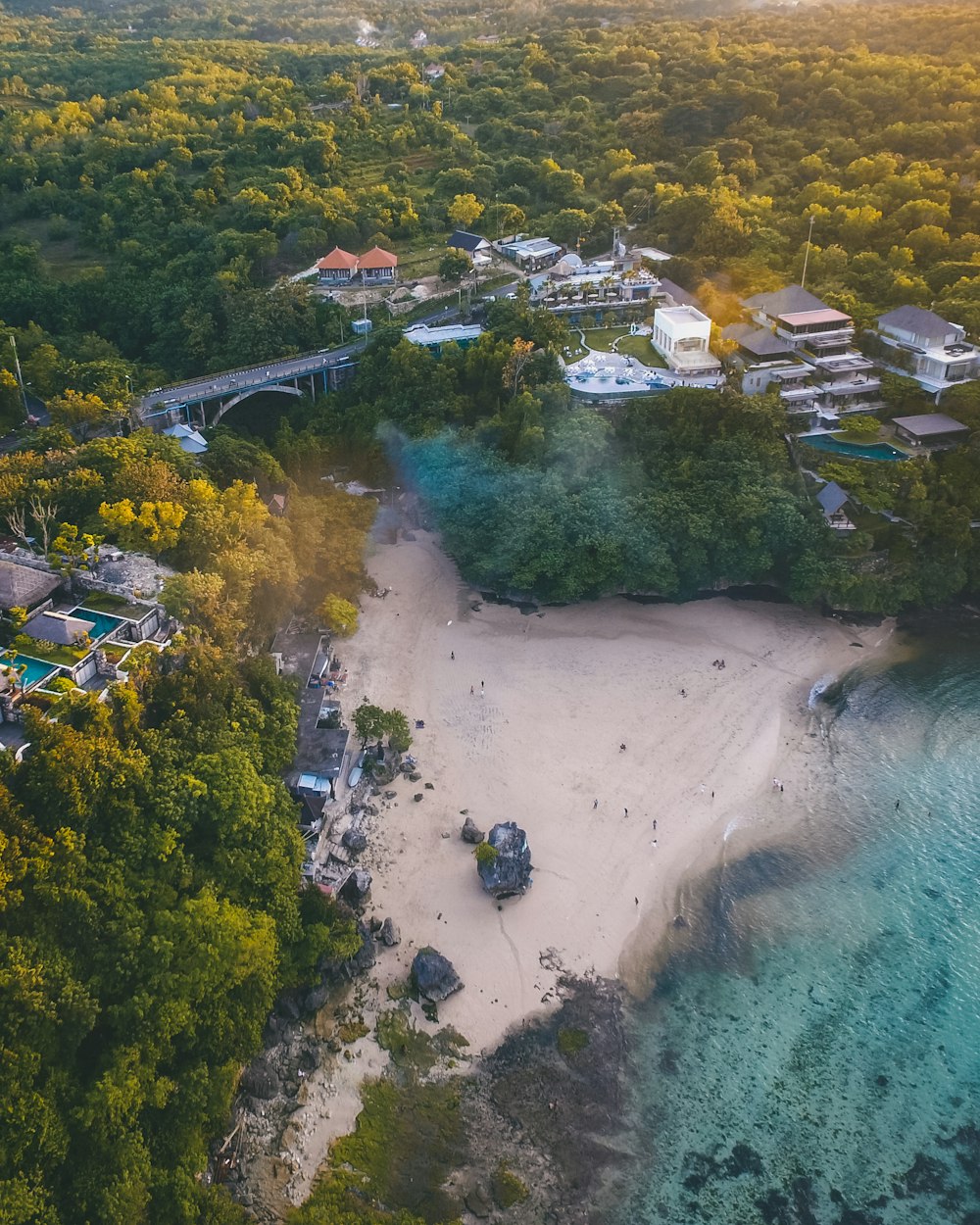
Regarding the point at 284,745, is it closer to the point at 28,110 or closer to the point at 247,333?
the point at 247,333

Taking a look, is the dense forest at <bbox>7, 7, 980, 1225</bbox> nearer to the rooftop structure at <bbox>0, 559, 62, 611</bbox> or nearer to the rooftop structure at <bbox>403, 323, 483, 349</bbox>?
the rooftop structure at <bbox>403, 323, 483, 349</bbox>

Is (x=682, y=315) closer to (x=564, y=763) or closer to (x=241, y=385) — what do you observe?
(x=241, y=385)

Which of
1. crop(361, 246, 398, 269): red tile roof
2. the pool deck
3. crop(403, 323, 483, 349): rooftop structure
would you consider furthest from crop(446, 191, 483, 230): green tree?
the pool deck

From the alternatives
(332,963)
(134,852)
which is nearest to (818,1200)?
(332,963)

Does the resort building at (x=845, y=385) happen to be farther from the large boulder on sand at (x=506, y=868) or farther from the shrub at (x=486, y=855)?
the shrub at (x=486, y=855)

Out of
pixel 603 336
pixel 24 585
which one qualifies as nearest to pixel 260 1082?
pixel 24 585

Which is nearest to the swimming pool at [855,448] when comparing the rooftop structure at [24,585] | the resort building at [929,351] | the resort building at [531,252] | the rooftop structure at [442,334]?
the resort building at [929,351]
